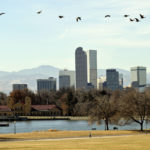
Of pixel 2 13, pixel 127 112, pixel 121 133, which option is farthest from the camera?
pixel 127 112

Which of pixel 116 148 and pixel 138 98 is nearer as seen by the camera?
pixel 116 148

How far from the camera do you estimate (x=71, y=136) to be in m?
80.2

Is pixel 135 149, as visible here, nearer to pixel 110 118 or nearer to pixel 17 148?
pixel 17 148

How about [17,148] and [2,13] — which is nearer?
[2,13]

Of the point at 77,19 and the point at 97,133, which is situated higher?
the point at 77,19

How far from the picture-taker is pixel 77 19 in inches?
1442

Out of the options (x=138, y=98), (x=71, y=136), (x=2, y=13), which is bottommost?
(x=71, y=136)

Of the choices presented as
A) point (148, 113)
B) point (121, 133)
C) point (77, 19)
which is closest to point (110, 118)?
point (148, 113)

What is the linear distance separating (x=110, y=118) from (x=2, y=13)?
71.3 metres

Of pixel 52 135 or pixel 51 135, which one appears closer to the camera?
pixel 51 135

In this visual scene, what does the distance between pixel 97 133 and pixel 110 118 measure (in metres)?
18.3

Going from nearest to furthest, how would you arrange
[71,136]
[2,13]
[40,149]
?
1. [2,13]
2. [40,149]
3. [71,136]

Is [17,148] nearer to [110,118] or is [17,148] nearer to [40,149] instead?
[40,149]

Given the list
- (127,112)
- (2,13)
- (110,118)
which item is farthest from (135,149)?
(110,118)
